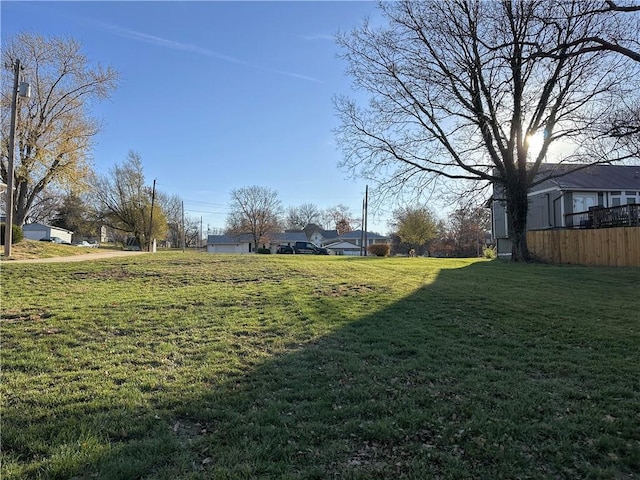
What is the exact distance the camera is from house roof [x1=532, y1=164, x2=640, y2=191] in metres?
27.2

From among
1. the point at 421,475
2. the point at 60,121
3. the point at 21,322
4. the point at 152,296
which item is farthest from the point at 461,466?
the point at 60,121

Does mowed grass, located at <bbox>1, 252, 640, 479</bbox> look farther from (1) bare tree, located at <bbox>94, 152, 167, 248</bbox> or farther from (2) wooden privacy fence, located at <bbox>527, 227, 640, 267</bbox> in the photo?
(1) bare tree, located at <bbox>94, 152, 167, 248</bbox>

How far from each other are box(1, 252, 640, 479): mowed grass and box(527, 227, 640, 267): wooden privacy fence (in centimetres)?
1206

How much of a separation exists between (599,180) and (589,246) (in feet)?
35.7

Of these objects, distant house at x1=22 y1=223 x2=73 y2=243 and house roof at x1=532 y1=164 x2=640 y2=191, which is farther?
distant house at x1=22 y1=223 x2=73 y2=243

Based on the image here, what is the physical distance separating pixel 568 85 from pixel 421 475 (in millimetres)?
19758

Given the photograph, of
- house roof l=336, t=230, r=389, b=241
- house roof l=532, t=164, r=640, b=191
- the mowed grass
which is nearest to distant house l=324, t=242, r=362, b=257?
house roof l=336, t=230, r=389, b=241

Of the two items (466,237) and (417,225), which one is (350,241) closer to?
(466,237)

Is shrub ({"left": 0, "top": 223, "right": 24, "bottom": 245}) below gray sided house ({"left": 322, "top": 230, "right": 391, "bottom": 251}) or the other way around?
below

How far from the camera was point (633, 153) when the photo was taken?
1655 cm

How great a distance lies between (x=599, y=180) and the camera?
2822 cm

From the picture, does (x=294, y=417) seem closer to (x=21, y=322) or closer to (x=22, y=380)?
(x=22, y=380)

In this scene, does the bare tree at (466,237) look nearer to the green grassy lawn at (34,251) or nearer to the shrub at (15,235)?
the green grassy lawn at (34,251)

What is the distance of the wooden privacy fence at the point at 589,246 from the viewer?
60.2ft
